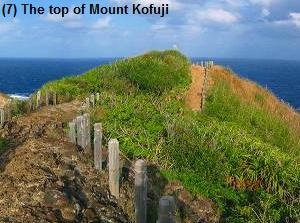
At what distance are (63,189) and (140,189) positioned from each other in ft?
7.17

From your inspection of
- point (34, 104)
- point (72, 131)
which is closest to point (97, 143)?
point (72, 131)

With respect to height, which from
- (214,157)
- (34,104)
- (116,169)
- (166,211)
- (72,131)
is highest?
(166,211)

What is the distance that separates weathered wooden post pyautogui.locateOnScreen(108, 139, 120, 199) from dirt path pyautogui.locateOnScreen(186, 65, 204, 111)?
44.7ft

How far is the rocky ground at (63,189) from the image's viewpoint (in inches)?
332

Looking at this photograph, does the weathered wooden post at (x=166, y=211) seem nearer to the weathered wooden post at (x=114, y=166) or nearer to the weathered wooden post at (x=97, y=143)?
the weathered wooden post at (x=114, y=166)

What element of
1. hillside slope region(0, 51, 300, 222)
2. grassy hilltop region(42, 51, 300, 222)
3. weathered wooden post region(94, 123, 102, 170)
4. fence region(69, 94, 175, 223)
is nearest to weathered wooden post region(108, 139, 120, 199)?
fence region(69, 94, 175, 223)

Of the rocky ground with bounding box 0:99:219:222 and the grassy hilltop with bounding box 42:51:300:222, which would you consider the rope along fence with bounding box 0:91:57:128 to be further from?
the rocky ground with bounding box 0:99:219:222

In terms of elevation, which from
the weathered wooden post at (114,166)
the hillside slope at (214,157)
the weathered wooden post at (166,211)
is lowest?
the hillside slope at (214,157)

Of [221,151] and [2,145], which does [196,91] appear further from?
[2,145]

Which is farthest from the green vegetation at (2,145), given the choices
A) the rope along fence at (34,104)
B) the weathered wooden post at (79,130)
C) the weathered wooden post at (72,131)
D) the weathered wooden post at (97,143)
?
the weathered wooden post at (97,143)

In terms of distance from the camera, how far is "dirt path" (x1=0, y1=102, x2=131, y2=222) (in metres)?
8.34

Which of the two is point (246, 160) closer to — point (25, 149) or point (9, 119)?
point (25, 149)

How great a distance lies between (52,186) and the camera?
9.26 metres

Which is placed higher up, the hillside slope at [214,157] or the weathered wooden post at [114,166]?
the weathered wooden post at [114,166]
